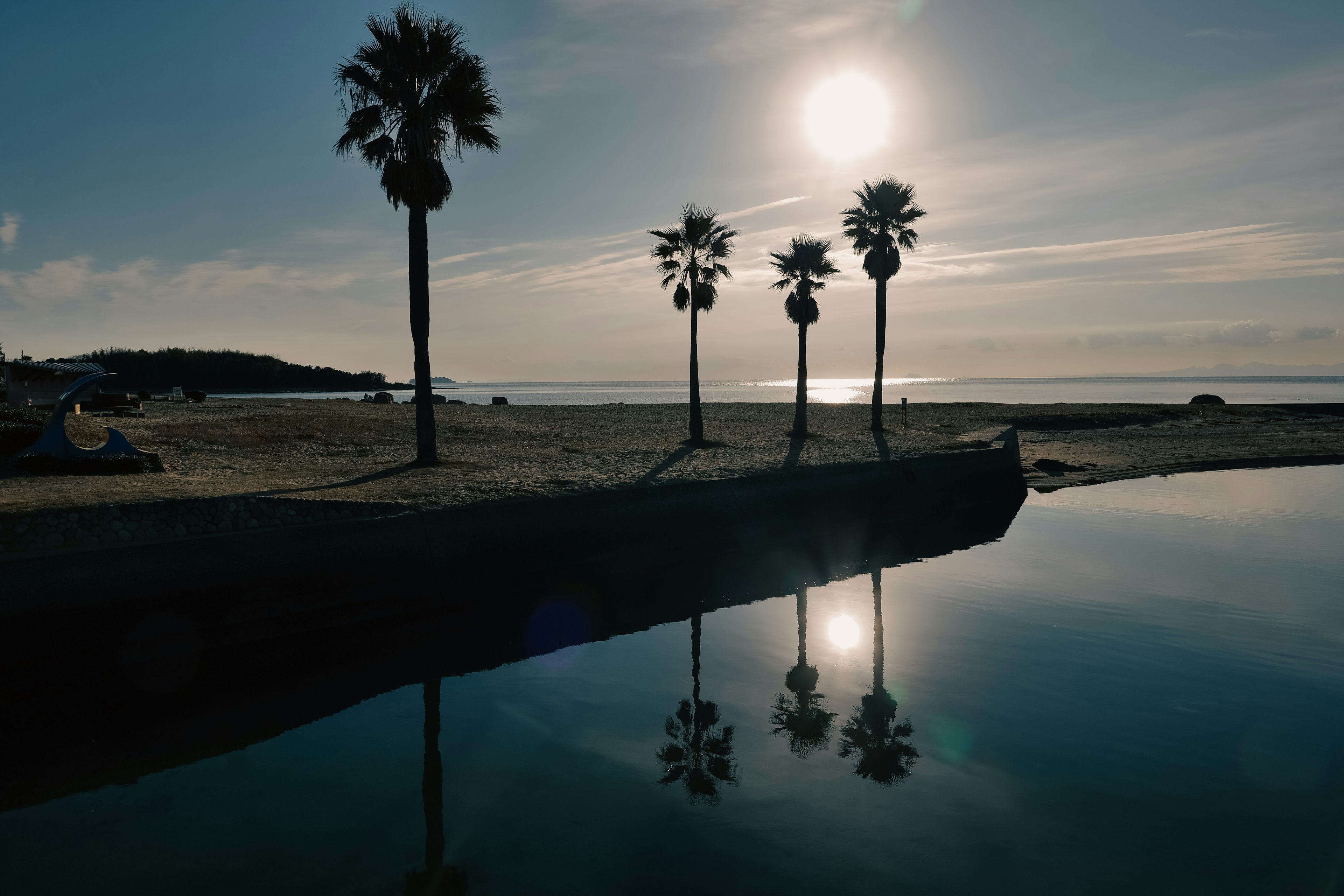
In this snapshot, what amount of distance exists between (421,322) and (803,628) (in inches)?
505

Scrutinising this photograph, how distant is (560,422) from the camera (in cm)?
4000

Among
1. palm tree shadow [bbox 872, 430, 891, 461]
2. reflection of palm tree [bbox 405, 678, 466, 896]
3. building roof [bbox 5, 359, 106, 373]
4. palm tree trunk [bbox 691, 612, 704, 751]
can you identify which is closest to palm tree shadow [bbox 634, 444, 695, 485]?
palm tree trunk [bbox 691, 612, 704, 751]

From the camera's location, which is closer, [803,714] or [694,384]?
[803,714]

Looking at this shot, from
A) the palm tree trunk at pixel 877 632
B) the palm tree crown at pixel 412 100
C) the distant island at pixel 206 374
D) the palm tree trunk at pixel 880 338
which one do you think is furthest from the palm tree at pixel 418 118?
the distant island at pixel 206 374

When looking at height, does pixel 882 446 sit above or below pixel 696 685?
above

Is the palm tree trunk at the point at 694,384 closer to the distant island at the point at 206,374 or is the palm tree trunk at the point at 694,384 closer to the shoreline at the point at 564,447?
the shoreline at the point at 564,447

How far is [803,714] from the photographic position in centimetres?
853

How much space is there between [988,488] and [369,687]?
23.3 metres

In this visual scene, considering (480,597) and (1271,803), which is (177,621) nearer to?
(480,597)

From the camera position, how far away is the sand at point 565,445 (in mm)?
15070

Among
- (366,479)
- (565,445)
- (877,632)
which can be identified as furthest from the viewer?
(565,445)

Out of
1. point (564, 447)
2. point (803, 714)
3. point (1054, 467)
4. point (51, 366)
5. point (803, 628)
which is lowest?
point (803, 628)

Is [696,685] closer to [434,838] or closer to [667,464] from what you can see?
[434,838]

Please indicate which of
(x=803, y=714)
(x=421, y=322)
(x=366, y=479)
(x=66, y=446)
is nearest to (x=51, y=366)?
(x=66, y=446)
